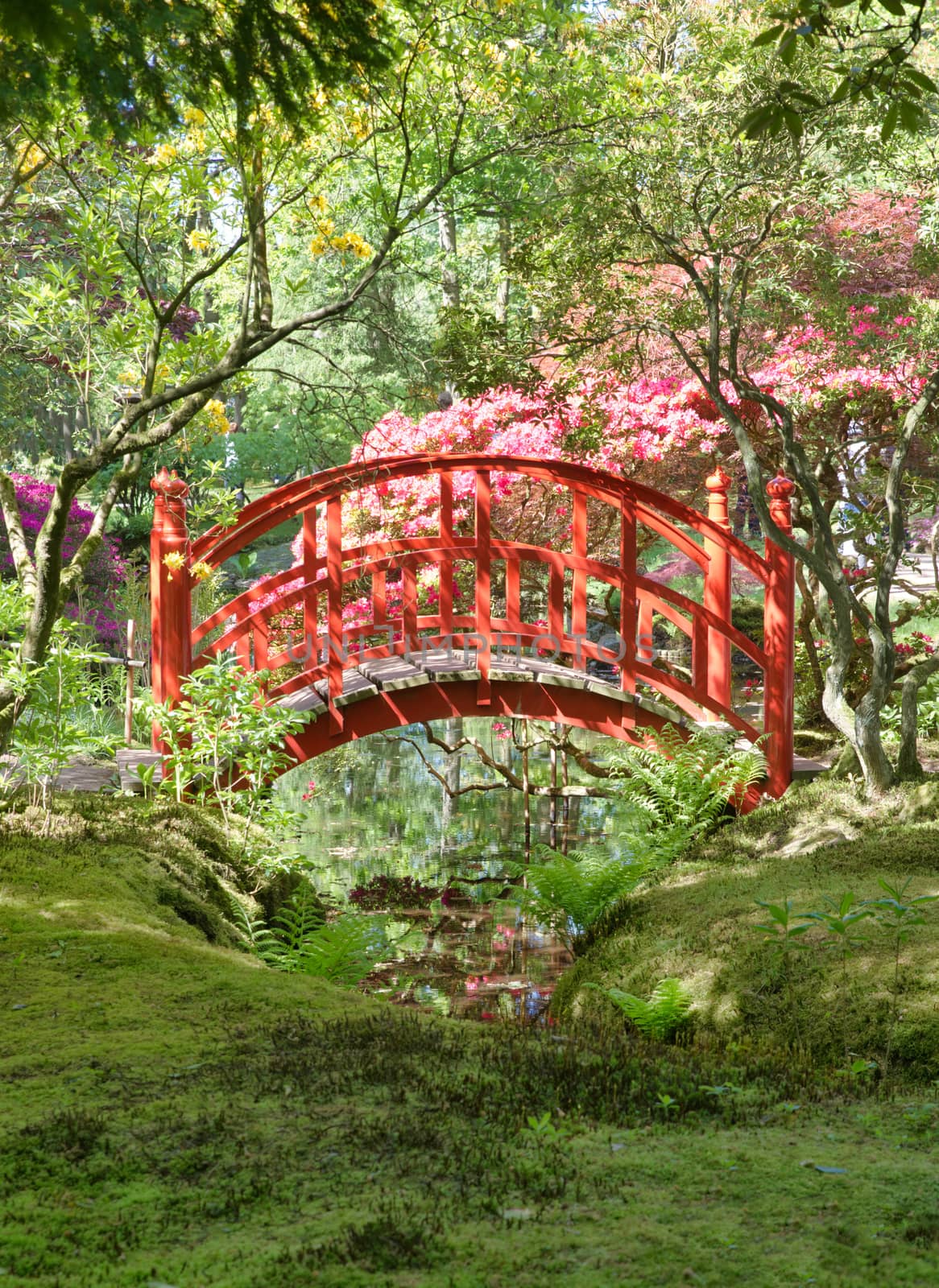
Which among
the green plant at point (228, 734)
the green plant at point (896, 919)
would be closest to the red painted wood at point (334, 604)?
the green plant at point (228, 734)

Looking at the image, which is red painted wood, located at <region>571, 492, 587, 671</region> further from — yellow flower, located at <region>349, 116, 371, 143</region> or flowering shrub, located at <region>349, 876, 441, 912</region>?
yellow flower, located at <region>349, 116, 371, 143</region>

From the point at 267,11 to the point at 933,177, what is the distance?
4.93m

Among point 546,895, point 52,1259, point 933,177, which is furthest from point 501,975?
point 933,177

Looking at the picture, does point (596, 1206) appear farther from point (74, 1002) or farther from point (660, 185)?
point (660, 185)

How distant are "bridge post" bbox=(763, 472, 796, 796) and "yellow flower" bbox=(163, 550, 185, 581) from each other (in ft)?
11.7

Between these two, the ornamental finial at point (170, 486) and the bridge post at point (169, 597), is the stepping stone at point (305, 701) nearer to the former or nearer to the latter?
the bridge post at point (169, 597)

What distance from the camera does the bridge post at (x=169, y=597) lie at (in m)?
6.27

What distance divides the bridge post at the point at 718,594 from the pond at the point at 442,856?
1565mm

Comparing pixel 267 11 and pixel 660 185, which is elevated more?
pixel 660 185

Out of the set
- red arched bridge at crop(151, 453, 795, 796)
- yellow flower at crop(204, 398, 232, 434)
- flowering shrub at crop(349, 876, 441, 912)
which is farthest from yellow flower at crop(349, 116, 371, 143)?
flowering shrub at crop(349, 876, 441, 912)

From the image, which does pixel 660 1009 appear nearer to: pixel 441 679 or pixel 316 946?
pixel 316 946

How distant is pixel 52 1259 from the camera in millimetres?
1849

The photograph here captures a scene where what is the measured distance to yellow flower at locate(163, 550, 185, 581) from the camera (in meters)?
5.69

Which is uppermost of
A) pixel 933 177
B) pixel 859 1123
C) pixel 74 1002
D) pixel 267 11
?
pixel 933 177
